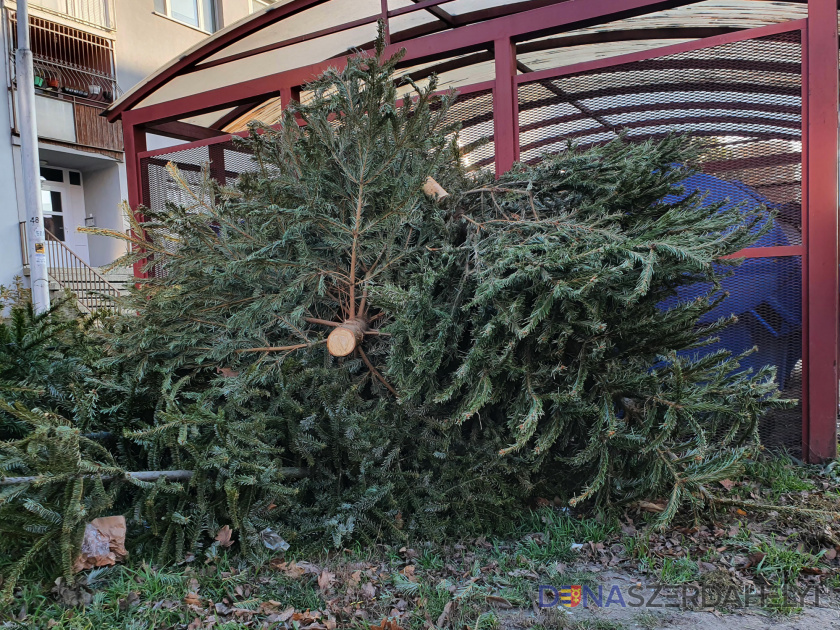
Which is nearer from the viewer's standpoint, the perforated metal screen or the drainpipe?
the perforated metal screen

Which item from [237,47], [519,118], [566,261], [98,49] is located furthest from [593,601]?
[98,49]

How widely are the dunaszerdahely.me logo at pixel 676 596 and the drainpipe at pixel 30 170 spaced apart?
9.79m

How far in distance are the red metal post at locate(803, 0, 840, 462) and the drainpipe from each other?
10539 mm

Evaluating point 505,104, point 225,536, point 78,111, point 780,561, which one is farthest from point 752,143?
point 78,111

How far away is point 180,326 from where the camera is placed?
3.83m

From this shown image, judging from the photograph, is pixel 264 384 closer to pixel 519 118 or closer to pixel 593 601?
pixel 593 601

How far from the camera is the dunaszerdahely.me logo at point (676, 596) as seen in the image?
2680 mm

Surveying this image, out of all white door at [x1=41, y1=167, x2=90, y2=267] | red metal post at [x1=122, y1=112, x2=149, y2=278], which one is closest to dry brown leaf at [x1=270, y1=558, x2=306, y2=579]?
red metal post at [x1=122, y1=112, x2=149, y2=278]

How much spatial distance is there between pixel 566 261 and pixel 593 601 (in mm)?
1619

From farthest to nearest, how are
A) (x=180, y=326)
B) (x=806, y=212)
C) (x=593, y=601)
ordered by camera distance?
(x=806, y=212) < (x=180, y=326) < (x=593, y=601)

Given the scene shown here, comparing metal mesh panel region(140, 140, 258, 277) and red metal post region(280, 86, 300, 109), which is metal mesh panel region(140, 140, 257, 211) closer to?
metal mesh panel region(140, 140, 258, 277)

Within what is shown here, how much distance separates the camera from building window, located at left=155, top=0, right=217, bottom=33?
17.1 meters

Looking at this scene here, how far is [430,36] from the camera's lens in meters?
5.68

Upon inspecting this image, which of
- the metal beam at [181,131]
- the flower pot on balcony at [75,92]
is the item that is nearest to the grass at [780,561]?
the metal beam at [181,131]
